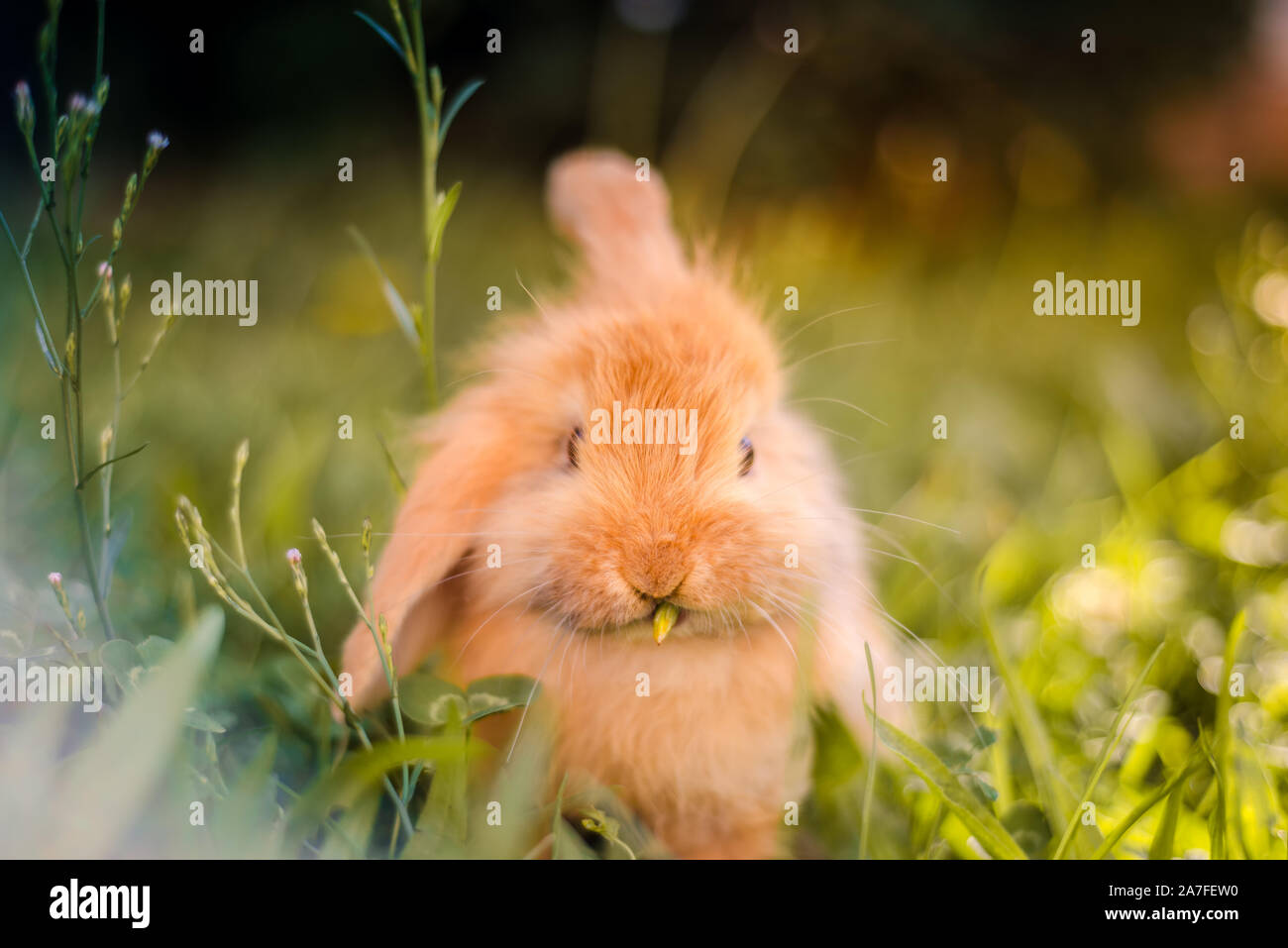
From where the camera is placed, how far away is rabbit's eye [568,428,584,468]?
103cm

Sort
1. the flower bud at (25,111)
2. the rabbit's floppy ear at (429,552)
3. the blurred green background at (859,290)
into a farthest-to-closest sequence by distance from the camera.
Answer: the blurred green background at (859,290) → the rabbit's floppy ear at (429,552) → the flower bud at (25,111)

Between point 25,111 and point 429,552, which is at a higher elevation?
point 25,111

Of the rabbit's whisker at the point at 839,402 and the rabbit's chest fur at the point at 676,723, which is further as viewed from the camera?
the rabbit's whisker at the point at 839,402

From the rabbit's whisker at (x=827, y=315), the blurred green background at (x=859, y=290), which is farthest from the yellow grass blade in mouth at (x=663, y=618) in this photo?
the rabbit's whisker at (x=827, y=315)

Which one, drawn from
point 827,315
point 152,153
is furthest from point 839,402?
point 152,153

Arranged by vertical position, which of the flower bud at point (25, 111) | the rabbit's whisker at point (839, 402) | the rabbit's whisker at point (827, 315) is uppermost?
the flower bud at point (25, 111)

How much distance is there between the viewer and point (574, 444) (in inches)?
40.7

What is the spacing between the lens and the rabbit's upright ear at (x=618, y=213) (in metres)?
1.19

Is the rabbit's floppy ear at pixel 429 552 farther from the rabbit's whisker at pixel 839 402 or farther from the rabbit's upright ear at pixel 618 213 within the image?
the rabbit's whisker at pixel 839 402

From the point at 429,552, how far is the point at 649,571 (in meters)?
0.26

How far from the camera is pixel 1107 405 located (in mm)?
1758

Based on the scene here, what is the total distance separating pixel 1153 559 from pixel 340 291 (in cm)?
147

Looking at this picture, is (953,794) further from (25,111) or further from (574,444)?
(25,111)
